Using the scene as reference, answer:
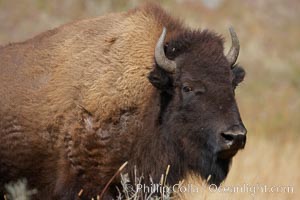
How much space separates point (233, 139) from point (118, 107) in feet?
4.30

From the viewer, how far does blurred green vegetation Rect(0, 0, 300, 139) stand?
69.2ft

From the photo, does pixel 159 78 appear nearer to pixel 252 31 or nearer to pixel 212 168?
pixel 212 168

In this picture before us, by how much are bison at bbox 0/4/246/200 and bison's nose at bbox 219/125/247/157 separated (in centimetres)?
19

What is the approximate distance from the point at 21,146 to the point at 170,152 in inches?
58.1

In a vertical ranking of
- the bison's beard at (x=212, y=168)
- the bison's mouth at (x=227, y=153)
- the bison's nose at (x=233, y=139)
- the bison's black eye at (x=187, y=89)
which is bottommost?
the bison's beard at (x=212, y=168)

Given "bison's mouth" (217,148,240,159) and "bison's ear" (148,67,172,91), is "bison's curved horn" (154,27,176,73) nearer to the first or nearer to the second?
"bison's ear" (148,67,172,91)

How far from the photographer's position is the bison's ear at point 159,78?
7840mm

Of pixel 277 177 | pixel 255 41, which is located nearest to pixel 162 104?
pixel 277 177

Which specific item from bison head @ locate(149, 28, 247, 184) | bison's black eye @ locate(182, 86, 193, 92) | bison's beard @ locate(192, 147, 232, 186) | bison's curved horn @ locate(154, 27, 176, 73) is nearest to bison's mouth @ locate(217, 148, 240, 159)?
bison head @ locate(149, 28, 247, 184)

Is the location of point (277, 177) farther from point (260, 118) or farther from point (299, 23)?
point (299, 23)

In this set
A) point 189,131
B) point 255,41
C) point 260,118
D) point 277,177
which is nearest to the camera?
point 189,131

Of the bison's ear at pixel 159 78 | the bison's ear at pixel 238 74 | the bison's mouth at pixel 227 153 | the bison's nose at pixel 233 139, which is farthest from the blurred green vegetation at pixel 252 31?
the bison's nose at pixel 233 139

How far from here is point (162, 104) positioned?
7.97 meters

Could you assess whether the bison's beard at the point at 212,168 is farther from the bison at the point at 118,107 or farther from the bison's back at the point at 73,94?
the bison's back at the point at 73,94
